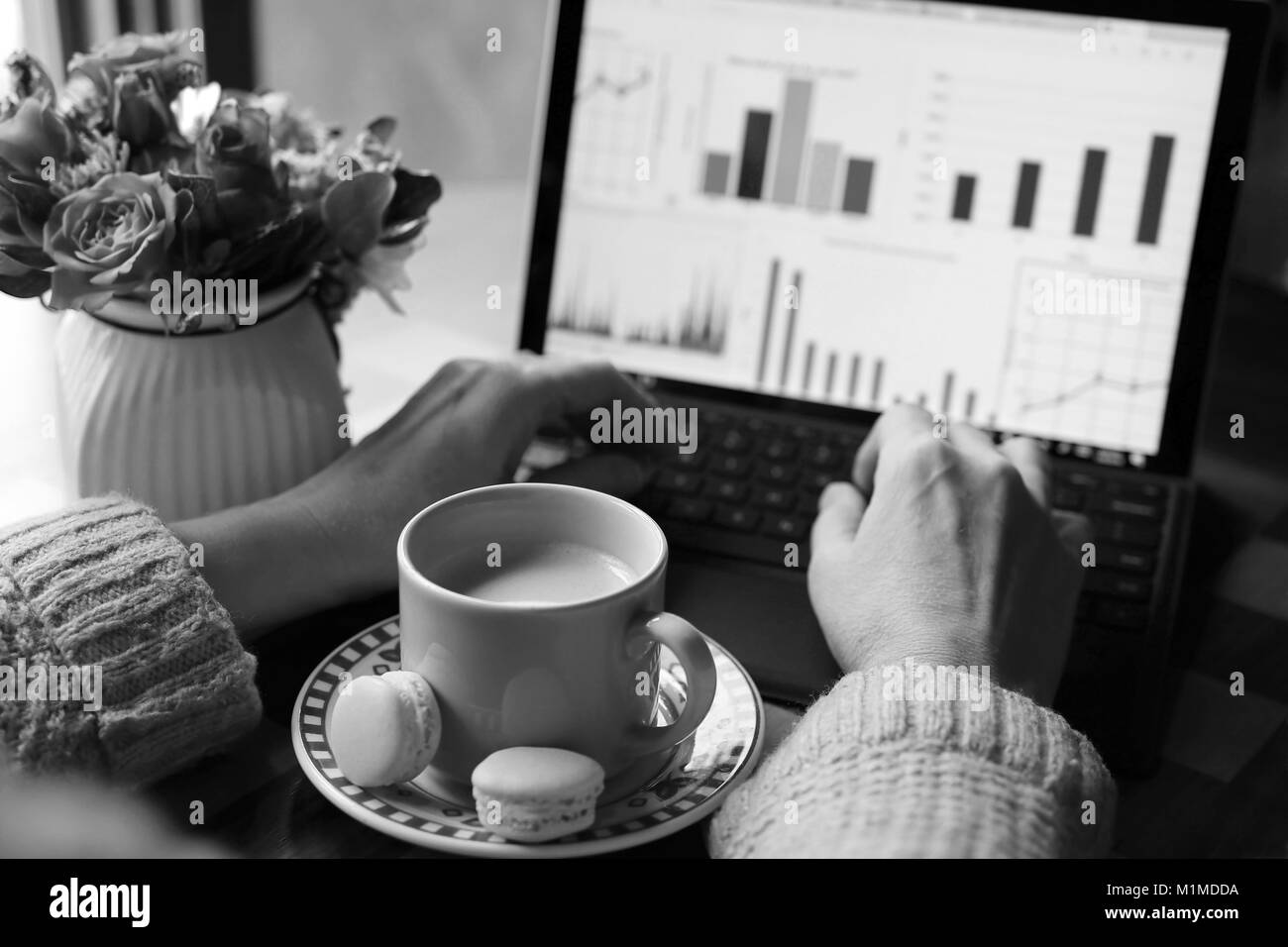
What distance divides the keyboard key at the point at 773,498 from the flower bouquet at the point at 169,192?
0.83 feet

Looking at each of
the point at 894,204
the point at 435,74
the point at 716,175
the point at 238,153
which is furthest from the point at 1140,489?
the point at 435,74

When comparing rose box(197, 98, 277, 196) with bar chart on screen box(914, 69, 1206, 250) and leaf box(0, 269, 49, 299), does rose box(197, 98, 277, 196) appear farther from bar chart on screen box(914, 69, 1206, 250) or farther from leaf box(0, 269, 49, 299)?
bar chart on screen box(914, 69, 1206, 250)

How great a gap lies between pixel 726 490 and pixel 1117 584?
9.1 inches

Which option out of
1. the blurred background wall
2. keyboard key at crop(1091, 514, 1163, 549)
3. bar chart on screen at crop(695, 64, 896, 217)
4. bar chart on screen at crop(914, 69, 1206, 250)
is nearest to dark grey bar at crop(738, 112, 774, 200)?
bar chart on screen at crop(695, 64, 896, 217)

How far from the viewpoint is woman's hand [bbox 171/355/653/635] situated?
2.00ft

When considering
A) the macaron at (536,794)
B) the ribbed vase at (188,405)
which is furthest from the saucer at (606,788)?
the ribbed vase at (188,405)

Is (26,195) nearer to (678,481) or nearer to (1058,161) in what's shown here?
(678,481)

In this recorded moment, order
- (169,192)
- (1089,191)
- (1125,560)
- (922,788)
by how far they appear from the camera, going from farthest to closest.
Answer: (1089,191), (1125,560), (169,192), (922,788)

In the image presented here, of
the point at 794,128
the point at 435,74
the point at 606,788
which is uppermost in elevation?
the point at 435,74

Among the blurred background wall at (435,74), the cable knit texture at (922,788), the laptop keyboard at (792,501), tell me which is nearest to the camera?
the cable knit texture at (922,788)

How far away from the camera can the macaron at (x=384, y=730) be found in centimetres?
47

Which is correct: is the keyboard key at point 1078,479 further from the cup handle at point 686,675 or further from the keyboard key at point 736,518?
the cup handle at point 686,675

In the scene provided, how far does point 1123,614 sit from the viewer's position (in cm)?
67
